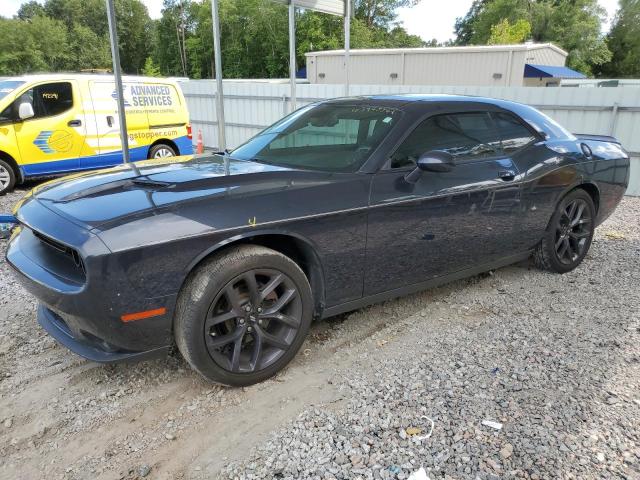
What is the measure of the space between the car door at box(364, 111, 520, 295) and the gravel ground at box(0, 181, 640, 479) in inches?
18.4

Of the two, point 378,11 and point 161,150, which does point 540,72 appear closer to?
point 161,150

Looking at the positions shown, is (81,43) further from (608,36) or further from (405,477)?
(405,477)

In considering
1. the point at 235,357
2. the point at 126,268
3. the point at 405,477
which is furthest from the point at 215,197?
the point at 405,477

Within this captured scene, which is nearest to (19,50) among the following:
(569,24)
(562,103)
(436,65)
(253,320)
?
(436,65)

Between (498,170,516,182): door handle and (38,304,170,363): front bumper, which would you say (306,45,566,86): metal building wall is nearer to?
(498,170,516,182): door handle

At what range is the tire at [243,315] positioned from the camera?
99.6 inches

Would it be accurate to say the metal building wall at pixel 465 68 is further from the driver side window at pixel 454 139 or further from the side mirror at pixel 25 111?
the driver side window at pixel 454 139

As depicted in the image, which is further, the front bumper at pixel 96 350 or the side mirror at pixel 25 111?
the side mirror at pixel 25 111

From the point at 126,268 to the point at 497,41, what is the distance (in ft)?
147

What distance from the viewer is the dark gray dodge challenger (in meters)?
2.42

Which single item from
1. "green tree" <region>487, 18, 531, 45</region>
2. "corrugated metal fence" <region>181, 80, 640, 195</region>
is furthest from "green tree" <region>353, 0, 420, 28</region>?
"corrugated metal fence" <region>181, 80, 640, 195</region>

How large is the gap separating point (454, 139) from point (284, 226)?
1.64 m

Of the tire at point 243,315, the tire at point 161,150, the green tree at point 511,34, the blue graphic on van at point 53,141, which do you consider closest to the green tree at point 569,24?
the green tree at point 511,34

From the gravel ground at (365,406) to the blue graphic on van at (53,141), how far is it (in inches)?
208
